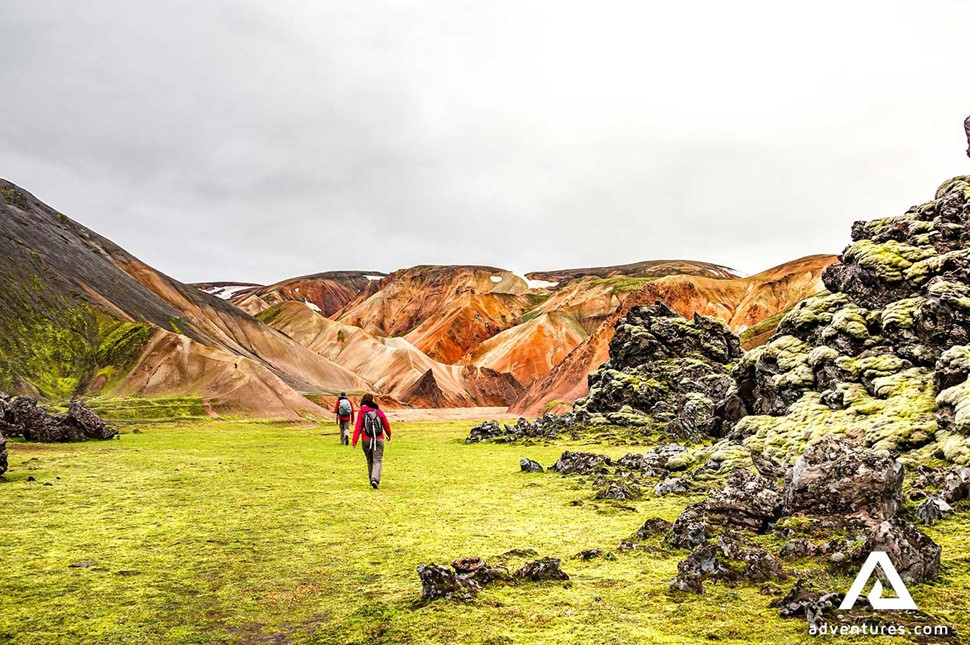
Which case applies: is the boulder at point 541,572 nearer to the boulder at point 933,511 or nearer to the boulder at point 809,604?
the boulder at point 809,604

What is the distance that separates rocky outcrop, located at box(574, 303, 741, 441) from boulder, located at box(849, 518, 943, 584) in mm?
23171

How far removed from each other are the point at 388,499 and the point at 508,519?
10.4 feet

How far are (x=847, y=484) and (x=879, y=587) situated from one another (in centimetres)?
376

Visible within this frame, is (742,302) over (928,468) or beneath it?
over

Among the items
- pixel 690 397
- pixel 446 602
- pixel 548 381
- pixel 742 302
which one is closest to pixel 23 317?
pixel 548 381

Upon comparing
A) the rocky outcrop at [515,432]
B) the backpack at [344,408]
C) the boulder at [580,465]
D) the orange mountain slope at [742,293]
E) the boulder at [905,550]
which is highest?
the orange mountain slope at [742,293]

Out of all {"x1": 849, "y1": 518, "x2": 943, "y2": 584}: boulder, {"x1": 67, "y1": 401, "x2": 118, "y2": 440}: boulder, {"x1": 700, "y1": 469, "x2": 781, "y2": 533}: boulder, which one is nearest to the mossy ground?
{"x1": 849, "y1": 518, "x2": 943, "y2": 584}: boulder

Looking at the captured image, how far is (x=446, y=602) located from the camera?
686cm

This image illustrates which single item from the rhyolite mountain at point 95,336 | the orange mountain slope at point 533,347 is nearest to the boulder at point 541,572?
the rhyolite mountain at point 95,336

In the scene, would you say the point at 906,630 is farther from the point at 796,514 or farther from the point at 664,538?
the point at 796,514

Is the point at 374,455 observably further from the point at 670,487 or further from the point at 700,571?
the point at 700,571

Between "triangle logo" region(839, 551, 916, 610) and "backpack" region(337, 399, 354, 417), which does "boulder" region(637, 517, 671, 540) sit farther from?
"backpack" region(337, 399, 354, 417)

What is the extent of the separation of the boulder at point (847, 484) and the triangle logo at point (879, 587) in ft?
8.75

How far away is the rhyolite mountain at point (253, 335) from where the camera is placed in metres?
57.5
